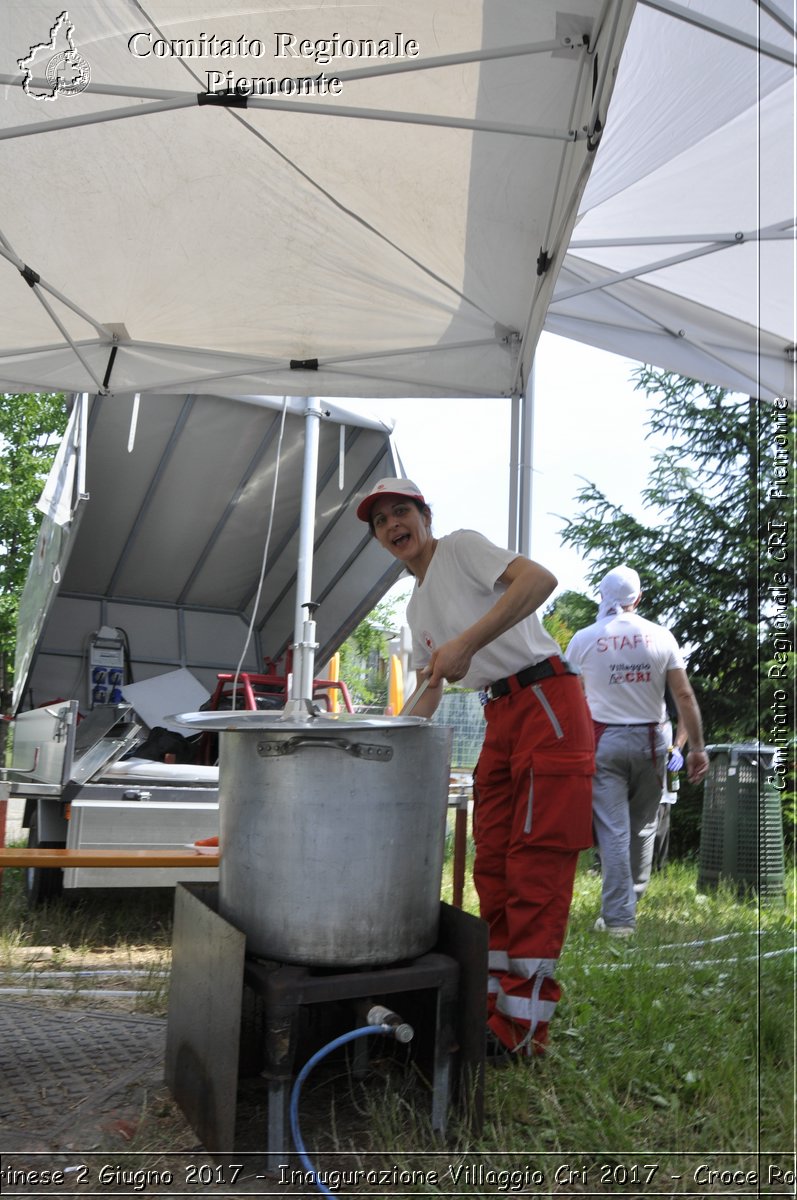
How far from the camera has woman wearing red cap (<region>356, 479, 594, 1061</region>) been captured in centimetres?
260

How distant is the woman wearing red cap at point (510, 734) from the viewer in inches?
102

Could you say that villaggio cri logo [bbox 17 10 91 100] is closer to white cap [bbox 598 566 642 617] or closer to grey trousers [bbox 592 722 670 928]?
white cap [bbox 598 566 642 617]

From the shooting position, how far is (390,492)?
2.85 meters

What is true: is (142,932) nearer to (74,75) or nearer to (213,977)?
(213,977)

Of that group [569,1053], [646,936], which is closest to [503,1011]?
[569,1053]

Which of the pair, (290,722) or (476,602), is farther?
(476,602)

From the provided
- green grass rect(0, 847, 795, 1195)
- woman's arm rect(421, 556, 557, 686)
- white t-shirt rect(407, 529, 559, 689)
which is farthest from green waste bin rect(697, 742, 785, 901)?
woman's arm rect(421, 556, 557, 686)

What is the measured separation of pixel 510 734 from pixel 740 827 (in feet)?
10.9

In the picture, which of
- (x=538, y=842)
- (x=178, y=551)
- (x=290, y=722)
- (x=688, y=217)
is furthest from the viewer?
(x=178, y=551)

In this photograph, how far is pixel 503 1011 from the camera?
2.65 metres

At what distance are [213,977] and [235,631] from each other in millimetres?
5497

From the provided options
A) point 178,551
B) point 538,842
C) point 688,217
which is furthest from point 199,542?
point 538,842

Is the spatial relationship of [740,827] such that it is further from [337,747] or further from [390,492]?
[337,747]

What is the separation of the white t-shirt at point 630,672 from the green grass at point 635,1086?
1.08 meters
